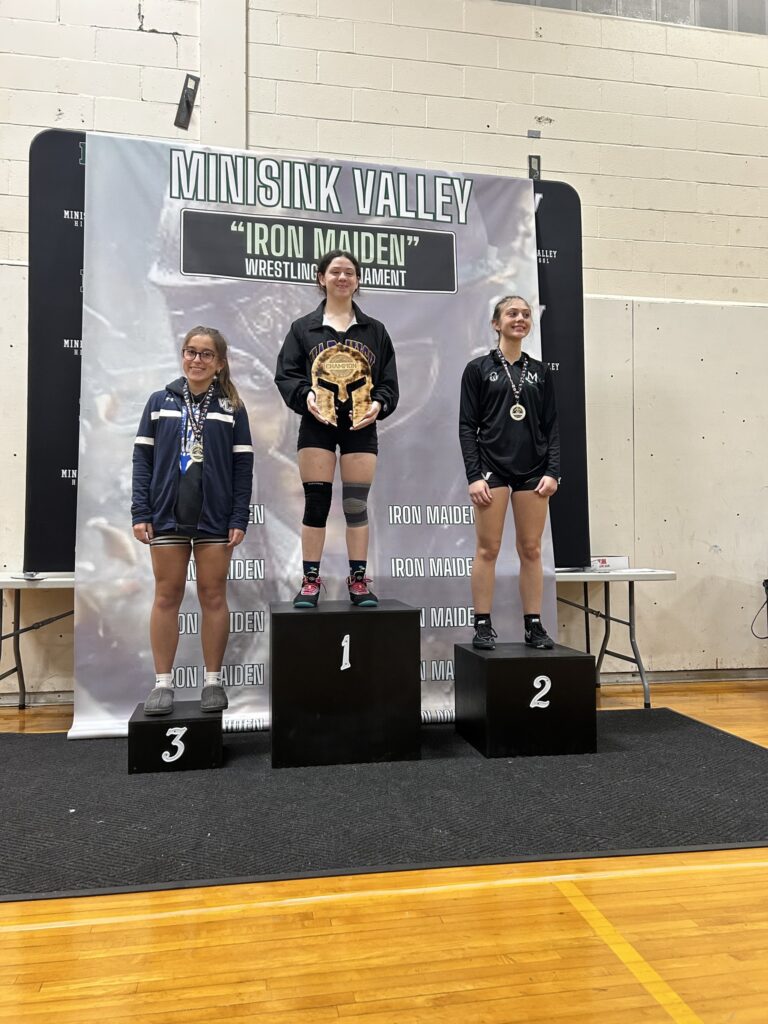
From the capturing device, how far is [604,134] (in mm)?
4270

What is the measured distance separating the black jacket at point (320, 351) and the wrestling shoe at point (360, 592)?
25.5 inches

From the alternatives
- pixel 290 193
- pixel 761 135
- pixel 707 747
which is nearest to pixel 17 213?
pixel 290 193

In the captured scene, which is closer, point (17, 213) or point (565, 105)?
point (17, 213)

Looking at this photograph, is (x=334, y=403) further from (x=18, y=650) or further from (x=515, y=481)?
(x=18, y=650)

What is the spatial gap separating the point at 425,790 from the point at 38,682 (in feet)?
7.28

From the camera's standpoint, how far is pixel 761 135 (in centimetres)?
446

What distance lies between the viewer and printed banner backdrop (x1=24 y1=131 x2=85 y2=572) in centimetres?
329

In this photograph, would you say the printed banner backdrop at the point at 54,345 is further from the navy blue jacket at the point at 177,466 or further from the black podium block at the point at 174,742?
the black podium block at the point at 174,742

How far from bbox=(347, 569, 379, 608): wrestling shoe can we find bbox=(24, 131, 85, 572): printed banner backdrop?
138 centimetres

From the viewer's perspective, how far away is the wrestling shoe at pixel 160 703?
101 inches

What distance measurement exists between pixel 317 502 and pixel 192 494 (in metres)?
0.48

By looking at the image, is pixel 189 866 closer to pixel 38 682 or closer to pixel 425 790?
pixel 425 790

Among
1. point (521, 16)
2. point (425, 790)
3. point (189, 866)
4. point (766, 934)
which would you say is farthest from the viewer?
point (521, 16)

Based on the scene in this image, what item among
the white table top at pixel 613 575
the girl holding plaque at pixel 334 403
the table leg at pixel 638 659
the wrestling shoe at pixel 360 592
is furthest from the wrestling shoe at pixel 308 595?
the table leg at pixel 638 659
